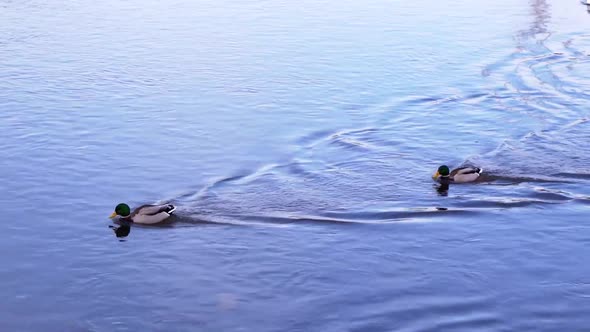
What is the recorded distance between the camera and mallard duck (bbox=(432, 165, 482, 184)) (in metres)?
16.0

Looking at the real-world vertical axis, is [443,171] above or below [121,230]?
above

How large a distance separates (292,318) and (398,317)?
1.23m

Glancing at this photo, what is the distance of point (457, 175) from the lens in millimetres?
15984

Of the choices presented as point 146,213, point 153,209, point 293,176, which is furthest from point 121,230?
point 293,176

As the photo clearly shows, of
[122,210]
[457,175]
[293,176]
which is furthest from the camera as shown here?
[293,176]

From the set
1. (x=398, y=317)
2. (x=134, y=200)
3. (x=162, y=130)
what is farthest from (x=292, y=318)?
(x=162, y=130)

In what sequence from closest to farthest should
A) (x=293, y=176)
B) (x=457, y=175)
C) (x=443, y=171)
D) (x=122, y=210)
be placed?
(x=122, y=210)
(x=457, y=175)
(x=443, y=171)
(x=293, y=176)

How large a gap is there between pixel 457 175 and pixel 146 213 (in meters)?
4.99

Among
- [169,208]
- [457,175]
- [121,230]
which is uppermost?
[169,208]

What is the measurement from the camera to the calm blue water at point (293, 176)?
12133 mm

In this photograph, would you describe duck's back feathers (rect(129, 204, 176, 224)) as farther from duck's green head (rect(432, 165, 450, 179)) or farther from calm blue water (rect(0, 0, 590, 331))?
duck's green head (rect(432, 165, 450, 179))

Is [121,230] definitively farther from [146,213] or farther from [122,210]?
[146,213]

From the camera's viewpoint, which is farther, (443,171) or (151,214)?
(443,171)

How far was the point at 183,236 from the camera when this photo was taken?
562 inches
